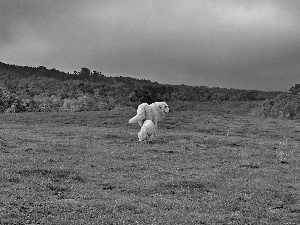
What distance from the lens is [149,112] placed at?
26766 millimetres

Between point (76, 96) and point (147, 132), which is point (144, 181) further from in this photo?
point (76, 96)

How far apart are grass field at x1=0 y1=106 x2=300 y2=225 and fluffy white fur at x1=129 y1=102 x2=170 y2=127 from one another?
1.40 m

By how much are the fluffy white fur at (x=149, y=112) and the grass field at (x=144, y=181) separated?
140 centimetres

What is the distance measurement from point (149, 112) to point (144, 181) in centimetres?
1309

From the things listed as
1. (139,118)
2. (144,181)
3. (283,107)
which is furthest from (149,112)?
(283,107)

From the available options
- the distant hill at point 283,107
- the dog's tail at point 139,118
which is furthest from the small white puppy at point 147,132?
the distant hill at point 283,107

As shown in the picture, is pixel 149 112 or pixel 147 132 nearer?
pixel 147 132

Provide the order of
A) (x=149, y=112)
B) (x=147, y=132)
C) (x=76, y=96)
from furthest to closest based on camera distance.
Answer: (x=76, y=96), (x=149, y=112), (x=147, y=132)

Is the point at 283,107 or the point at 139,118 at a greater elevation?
the point at 283,107

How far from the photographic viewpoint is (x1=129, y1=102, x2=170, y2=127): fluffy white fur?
26.0 m

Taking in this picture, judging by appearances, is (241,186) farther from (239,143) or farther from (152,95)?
(152,95)

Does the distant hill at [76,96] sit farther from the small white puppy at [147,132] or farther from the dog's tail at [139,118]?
Answer: the small white puppy at [147,132]

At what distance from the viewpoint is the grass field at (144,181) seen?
991 centimetres

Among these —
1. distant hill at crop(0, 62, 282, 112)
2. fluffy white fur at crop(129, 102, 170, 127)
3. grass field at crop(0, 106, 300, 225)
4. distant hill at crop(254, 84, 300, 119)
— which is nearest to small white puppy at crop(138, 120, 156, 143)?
grass field at crop(0, 106, 300, 225)
